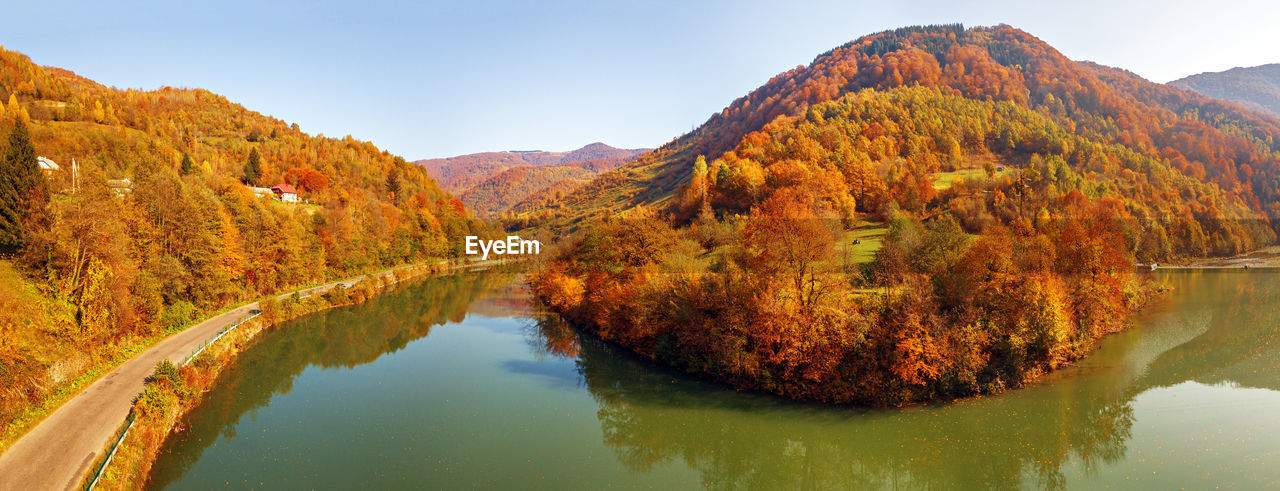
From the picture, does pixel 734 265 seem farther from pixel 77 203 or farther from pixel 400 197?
pixel 400 197

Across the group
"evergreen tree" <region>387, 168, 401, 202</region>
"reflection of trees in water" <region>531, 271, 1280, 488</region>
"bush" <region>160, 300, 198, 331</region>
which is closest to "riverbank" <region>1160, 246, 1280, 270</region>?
"reflection of trees in water" <region>531, 271, 1280, 488</region>

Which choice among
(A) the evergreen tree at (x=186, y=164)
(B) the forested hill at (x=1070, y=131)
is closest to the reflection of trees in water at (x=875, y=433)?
(B) the forested hill at (x=1070, y=131)

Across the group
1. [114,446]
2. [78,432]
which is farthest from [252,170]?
[114,446]

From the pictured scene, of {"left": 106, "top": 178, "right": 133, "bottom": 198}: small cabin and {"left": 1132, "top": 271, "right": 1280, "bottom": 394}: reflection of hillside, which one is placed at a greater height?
{"left": 106, "top": 178, "right": 133, "bottom": 198}: small cabin

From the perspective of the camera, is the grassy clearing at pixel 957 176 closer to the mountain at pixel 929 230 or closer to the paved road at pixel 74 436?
the mountain at pixel 929 230

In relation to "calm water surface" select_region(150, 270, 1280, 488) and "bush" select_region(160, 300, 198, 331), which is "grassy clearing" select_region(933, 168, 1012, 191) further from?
"bush" select_region(160, 300, 198, 331)
